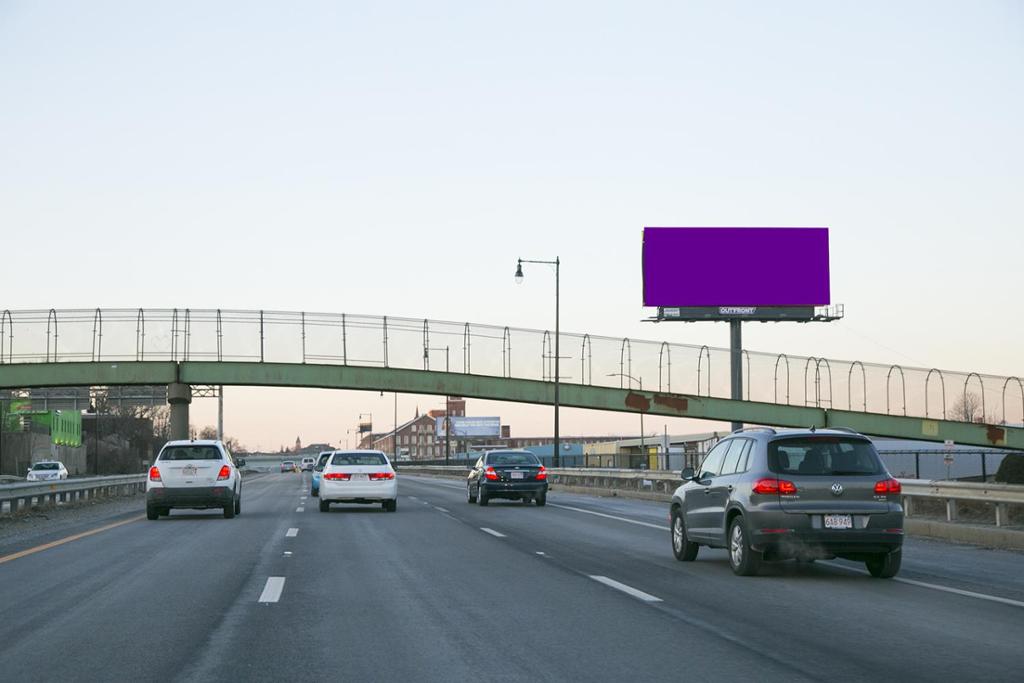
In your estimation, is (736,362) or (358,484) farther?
(736,362)

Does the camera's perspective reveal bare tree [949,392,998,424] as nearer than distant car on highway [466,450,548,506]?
No

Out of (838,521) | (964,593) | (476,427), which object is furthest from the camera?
(476,427)

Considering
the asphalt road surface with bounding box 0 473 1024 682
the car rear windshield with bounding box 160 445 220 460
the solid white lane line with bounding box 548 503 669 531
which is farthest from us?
the car rear windshield with bounding box 160 445 220 460

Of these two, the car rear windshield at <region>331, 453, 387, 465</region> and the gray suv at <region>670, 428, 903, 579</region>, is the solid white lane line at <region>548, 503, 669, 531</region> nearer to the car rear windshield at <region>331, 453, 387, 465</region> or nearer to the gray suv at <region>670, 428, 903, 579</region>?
the car rear windshield at <region>331, 453, 387, 465</region>

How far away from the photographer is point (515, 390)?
190 feet

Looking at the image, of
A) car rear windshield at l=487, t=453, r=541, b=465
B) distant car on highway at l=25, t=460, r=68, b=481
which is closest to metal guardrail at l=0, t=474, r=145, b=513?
distant car on highway at l=25, t=460, r=68, b=481

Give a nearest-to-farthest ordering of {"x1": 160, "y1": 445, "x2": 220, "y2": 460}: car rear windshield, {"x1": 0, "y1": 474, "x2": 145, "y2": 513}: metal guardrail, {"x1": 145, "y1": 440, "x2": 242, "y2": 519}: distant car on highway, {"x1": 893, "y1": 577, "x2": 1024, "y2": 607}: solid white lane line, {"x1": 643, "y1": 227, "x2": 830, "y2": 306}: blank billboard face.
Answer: {"x1": 893, "y1": 577, "x2": 1024, "y2": 607}: solid white lane line
{"x1": 145, "y1": 440, "x2": 242, "y2": 519}: distant car on highway
{"x1": 160, "y1": 445, "x2": 220, "y2": 460}: car rear windshield
{"x1": 0, "y1": 474, "x2": 145, "y2": 513}: metal guardrail
{"x1": 643, "y1": 227, "x2": 830, "y2": 306}: blank billboard face

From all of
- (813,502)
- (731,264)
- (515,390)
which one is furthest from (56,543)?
(731,264)

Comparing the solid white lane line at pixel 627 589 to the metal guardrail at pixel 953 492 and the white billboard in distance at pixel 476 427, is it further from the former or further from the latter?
the white billboard in distance at pixel 476 427

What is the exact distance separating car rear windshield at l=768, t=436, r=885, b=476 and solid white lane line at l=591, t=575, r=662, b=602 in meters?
2.25

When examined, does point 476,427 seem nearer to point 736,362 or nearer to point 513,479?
point 736,362

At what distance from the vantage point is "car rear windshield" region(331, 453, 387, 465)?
97.8 ft

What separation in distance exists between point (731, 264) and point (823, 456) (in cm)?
4289

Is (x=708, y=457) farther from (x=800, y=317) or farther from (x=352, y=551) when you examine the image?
(x=800, y=317)
